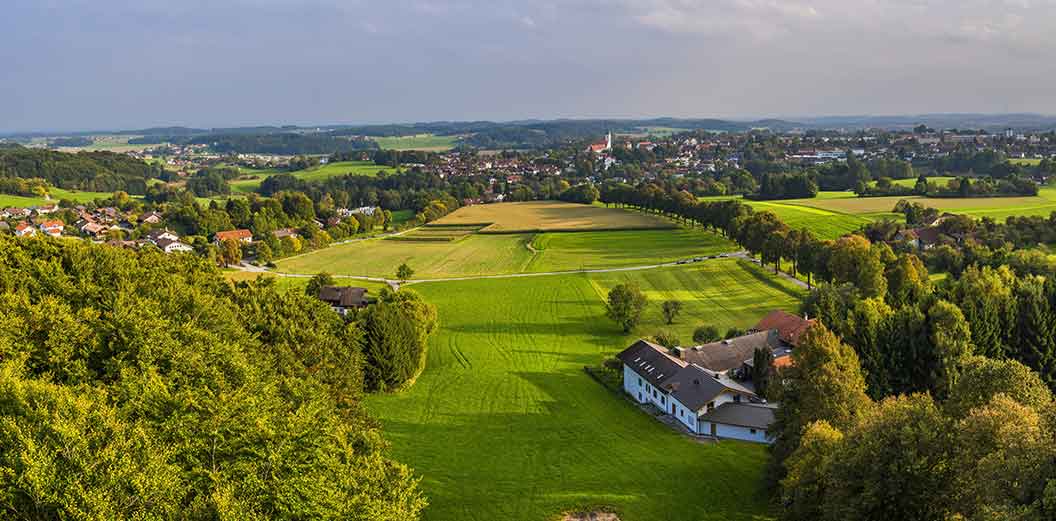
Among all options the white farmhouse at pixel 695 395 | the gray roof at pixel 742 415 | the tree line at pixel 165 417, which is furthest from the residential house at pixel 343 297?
the gray roof at pixel 742 415

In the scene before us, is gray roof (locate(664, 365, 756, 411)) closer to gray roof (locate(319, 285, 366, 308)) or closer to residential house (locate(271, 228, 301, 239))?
gray roof (locate(319, 285, 366, 308))

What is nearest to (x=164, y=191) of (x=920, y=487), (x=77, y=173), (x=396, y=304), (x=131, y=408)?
(x=77, y=173)

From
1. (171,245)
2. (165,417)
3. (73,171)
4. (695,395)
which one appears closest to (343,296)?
(695,395)

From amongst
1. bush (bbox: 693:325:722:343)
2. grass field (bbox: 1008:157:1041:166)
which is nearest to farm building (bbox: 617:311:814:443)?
bush (bbox: 693:325:722:343)

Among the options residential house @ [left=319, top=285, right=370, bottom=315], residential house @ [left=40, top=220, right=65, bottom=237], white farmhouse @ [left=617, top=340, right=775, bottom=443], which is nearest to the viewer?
white farmhouse @ [left=617, top=340, right=775, bottom=443]

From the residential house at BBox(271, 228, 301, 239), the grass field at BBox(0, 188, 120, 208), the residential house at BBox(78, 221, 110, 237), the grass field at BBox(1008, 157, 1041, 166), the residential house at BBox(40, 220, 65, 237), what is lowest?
the residential house at BBox(271, 228, 301, 239)

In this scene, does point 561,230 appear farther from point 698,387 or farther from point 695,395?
point 695,395
